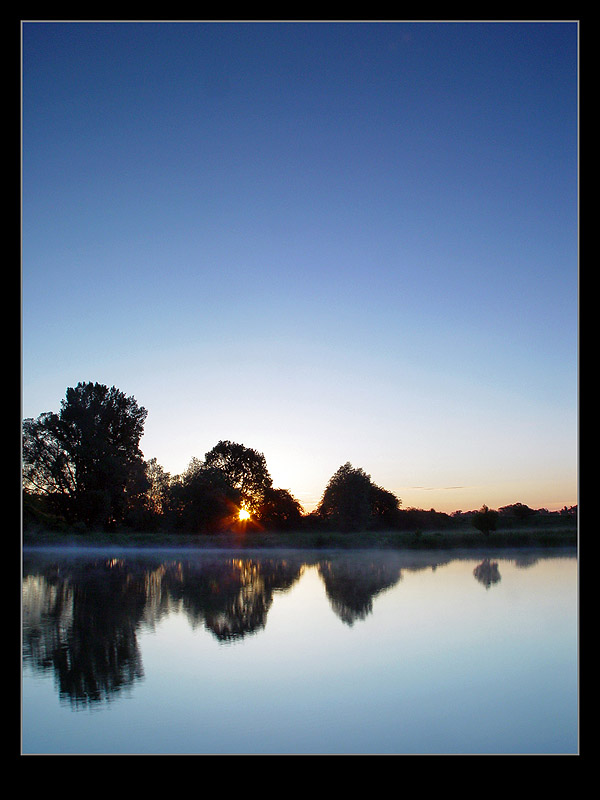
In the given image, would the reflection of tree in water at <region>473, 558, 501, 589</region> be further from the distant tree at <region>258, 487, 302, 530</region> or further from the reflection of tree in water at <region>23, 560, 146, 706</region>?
the distant tree at <region>258, 487, 302, 530</region>

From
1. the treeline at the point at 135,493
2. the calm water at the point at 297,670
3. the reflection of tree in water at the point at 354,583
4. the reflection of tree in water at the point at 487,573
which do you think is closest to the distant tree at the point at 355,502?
the treeline at the point at 135,493

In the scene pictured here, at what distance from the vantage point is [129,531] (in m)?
25.7

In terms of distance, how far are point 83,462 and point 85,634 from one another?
2012 centimetres

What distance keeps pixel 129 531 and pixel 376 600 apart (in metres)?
18.4

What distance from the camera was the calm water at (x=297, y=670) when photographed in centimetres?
420

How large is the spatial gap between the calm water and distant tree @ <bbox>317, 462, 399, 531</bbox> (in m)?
14.2

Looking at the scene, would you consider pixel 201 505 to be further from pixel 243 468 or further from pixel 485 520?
pixel 485 520

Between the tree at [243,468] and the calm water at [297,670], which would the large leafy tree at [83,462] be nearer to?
the tree at [243,468]

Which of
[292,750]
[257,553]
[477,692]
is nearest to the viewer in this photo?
[292,750]

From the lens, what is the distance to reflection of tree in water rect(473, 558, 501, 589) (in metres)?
12.9
